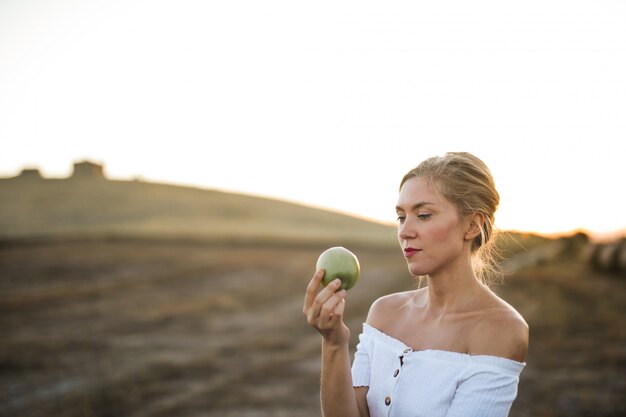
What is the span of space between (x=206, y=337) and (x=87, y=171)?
1612 inches

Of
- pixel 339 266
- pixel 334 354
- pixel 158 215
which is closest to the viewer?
pixel 334 354

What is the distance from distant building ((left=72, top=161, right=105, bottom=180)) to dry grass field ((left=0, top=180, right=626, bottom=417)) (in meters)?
17.6

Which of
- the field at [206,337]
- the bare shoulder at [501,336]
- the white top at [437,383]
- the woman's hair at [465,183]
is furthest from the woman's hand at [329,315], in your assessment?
the field at [206,337]

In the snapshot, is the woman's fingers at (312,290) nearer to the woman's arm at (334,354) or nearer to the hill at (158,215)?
the woman's arm at (334,354)

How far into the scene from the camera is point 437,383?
299 centimetres

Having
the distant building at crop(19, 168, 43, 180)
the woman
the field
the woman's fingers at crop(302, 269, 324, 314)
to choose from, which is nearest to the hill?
the distant building at crop(19, 168, 43, 180)

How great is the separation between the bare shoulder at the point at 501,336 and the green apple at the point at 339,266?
89cm

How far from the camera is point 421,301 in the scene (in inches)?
143

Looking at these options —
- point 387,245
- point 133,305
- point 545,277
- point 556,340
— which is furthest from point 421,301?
point 387,245

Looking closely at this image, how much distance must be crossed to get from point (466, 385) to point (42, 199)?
42.4 meters

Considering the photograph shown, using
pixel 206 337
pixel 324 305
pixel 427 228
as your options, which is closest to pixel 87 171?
pixel 206 337

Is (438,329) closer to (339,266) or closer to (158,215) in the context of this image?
(339,266)

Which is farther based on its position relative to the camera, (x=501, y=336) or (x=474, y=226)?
(x=474, y=226)

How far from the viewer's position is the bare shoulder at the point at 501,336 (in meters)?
2.94
